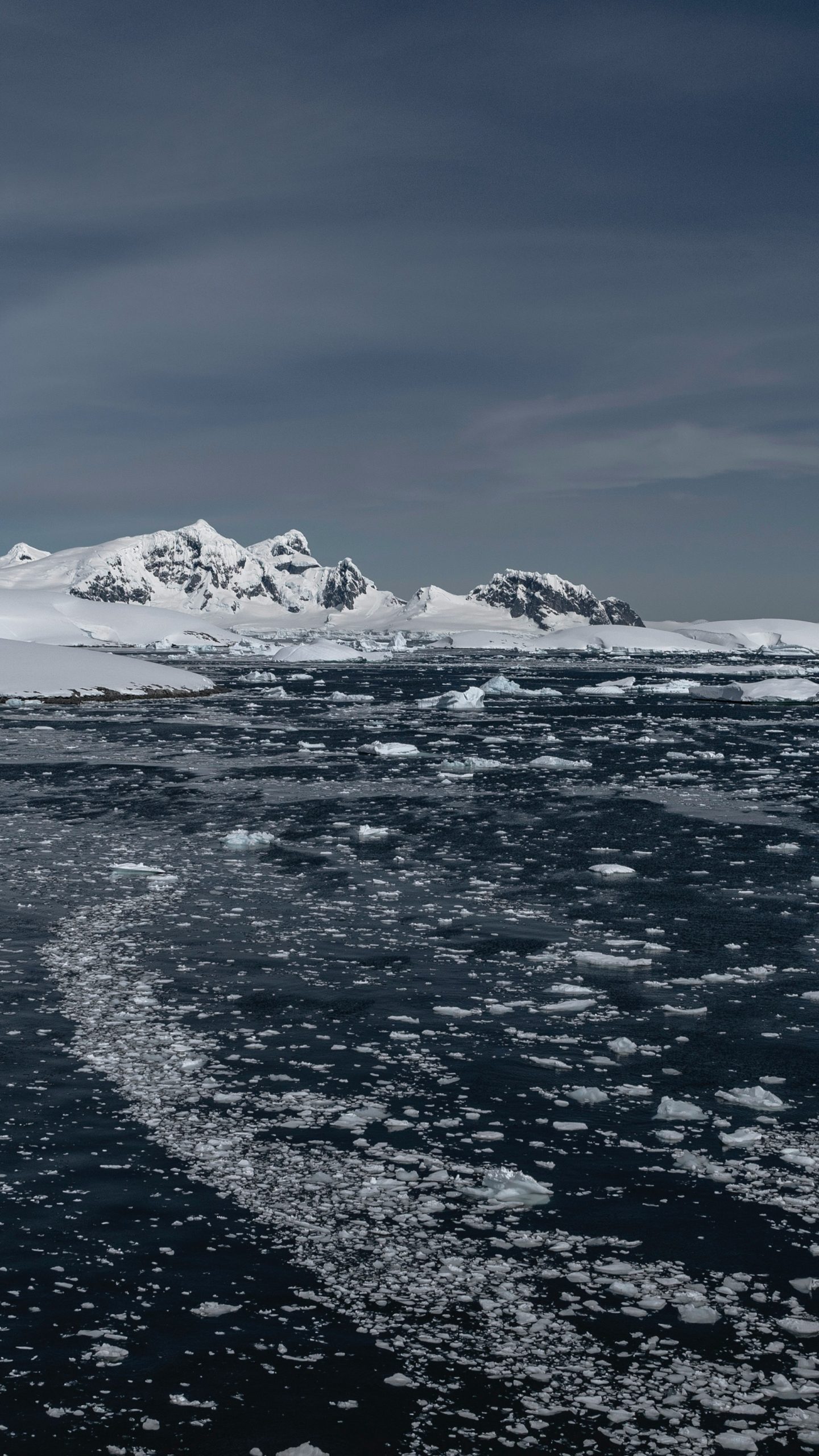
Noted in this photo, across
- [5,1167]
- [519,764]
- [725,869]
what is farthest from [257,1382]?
[519,764]

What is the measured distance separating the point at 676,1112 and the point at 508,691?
176 feet

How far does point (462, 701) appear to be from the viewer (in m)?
48.5

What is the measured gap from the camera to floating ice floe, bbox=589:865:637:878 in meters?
16.0

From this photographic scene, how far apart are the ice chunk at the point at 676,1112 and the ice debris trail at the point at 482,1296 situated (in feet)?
4.92

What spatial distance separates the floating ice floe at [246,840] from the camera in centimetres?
1775

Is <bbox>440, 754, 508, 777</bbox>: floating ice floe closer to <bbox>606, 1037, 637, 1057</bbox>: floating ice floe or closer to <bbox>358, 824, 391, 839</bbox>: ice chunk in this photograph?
<bbox>358, 824, 391, 839</bbox>: ice chunk

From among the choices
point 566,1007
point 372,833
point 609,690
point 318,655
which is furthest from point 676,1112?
point 318,655

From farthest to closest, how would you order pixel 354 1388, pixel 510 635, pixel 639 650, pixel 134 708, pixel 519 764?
pixel 510 635, pixel 639 650, pixel 134 708, pixel 519 764, pixel 354 1388

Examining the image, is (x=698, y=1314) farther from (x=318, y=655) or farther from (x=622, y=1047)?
(x=318, y=655)

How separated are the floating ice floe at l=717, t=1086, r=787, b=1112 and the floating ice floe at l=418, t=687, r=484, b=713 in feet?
126

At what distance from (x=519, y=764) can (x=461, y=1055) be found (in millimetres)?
21013

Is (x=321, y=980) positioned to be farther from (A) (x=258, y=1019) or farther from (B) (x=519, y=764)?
(B) (x=519, y=764)

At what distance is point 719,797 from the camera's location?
78.4 feet

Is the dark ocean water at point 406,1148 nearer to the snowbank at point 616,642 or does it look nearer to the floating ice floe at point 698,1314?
the floating ice floe at point 698,1314
